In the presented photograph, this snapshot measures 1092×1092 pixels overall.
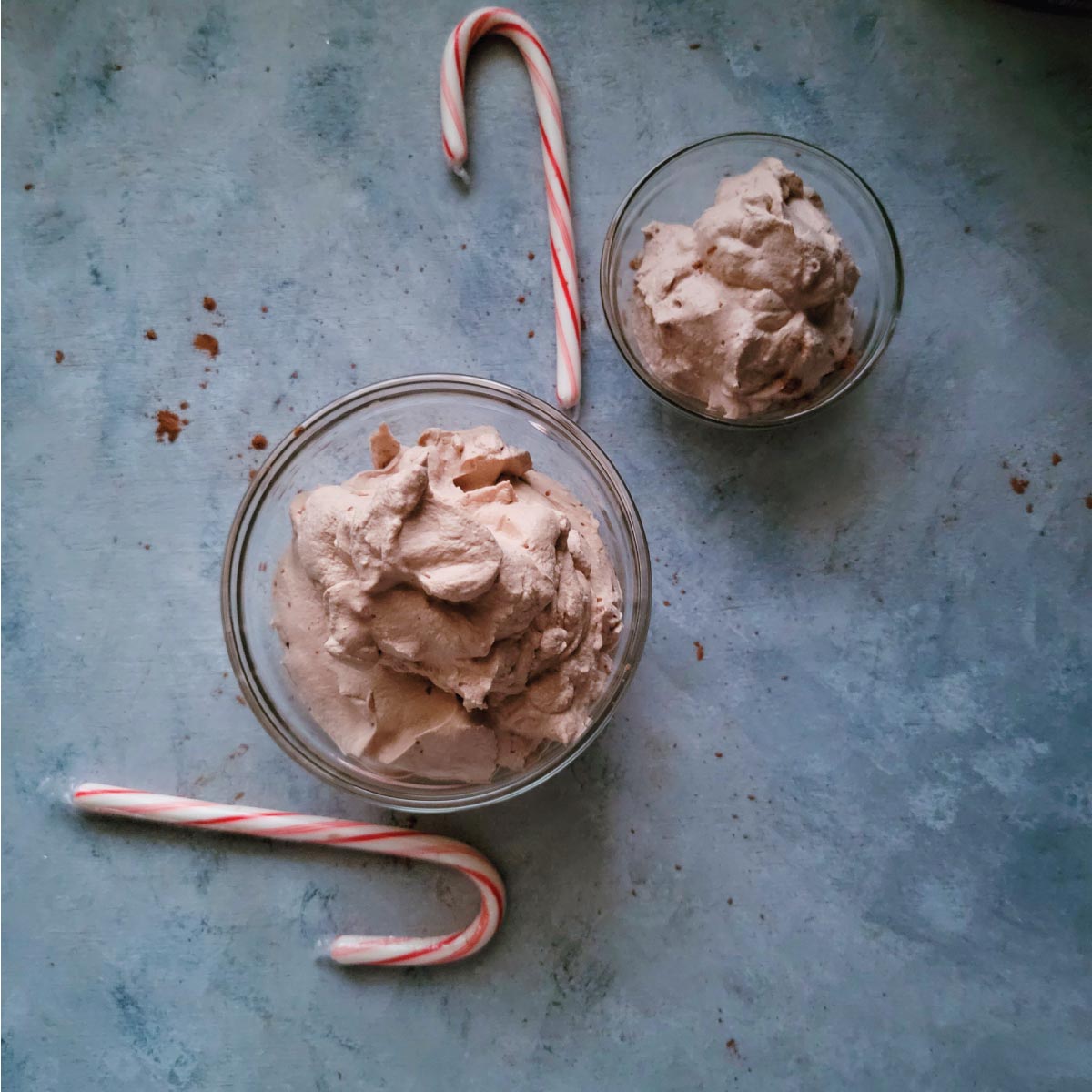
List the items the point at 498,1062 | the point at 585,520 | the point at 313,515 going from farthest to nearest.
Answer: the point at 498,1062 → the point at 585,520 → the point at 313,515

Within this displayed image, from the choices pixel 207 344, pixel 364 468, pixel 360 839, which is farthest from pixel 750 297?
pixel 360 839

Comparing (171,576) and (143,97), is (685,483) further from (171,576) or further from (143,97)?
(143,97)

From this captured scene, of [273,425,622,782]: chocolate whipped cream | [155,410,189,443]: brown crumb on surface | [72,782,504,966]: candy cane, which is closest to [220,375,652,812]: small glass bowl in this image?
[273,425,622,782]: chocolate whipped cream

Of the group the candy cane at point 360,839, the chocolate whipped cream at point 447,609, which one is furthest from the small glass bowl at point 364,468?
the candy cane at point 360,839

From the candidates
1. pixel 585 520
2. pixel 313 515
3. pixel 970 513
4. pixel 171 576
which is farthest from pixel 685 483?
pixel 171 576

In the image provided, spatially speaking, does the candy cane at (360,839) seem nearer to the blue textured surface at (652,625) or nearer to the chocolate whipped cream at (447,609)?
the blue textured surface at (652,625)

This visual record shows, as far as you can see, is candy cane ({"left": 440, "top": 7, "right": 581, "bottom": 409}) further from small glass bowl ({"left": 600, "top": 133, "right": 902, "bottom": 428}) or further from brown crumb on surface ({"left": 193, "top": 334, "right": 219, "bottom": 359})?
brown crumb on surface ({"left": 193, "top": 334, "right": 219, "bottom": 359})
